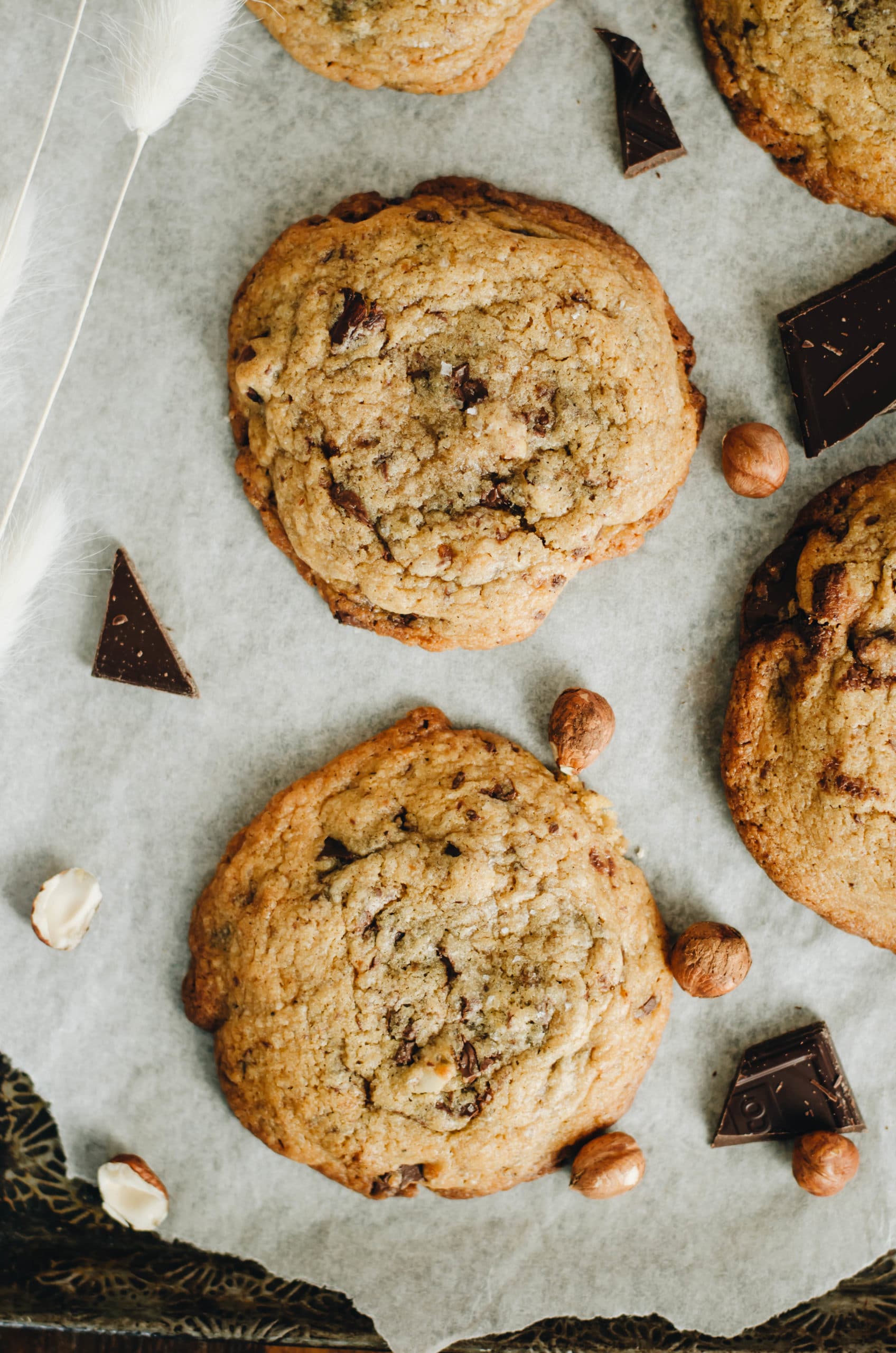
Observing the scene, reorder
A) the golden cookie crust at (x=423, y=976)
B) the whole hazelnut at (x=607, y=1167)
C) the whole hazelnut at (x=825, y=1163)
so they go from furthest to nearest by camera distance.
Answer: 1. the whole hazelnut at (x=825, y=1163)
2. the whole hazelnut at (x=607, y=1167)
3. the golden cookie crust at (x=423, y=976)

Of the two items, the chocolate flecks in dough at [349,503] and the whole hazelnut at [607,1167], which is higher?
the chocolate flecks in dough at [349,503]

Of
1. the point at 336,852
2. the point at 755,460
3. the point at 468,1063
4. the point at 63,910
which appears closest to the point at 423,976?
the point at 468,1063

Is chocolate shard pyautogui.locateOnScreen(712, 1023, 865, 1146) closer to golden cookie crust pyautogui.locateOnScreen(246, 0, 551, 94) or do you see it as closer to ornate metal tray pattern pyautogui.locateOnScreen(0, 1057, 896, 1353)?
ornate metal tray pattern pyautogui.locateOnScreen(0, 1057, 896, 1353)

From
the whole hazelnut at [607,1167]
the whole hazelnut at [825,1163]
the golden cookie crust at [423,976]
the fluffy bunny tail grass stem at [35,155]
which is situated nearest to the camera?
the fluffy bunny tail grass stem at [35,155]

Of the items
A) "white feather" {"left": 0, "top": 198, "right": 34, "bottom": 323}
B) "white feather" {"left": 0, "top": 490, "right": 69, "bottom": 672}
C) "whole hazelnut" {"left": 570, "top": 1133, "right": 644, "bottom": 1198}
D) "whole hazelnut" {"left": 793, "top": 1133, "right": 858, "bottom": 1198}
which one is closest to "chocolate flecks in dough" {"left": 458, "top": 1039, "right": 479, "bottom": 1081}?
"whole hazelnut" {"left": 570, "top": 1133, "right": 644, "bottom": 1198}

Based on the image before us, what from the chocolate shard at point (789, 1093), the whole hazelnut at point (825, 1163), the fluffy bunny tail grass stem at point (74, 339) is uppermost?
the fluffy bunny tail grass stem at point (74, 339)

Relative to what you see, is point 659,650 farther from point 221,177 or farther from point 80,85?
point 80,85

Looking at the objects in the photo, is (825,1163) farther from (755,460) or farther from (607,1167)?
(755,460)

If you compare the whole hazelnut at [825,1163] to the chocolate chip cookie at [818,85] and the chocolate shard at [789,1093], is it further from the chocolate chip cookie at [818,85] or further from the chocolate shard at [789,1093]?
the chocolate chip cookie at [818,85]

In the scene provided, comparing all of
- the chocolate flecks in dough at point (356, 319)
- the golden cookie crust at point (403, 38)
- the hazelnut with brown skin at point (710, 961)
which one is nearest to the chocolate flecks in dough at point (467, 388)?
the chocolate flecks in dough at point (356, 319)
